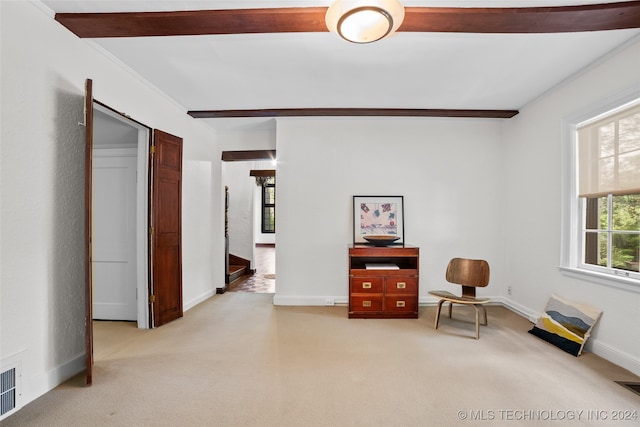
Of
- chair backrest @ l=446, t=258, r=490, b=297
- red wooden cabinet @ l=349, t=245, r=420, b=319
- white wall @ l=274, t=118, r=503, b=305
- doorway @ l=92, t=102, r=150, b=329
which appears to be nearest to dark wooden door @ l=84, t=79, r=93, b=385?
doorway @ l=92, t=102, r=150, b=329

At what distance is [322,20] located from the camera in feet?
6.61

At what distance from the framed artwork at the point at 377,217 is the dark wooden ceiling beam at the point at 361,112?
1.14 metres

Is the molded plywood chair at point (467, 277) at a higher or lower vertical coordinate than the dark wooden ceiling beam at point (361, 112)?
lower

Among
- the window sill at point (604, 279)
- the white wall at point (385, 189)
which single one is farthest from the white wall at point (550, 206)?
the white wall at point (385, 189)

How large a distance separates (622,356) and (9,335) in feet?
14.6

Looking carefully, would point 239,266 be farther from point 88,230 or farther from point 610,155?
point 610,155

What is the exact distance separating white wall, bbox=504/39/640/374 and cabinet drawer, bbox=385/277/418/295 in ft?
4.66

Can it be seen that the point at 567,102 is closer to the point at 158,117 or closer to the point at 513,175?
the point at 513,175

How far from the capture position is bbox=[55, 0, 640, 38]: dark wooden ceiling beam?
193 cm

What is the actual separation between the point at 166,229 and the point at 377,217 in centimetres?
272

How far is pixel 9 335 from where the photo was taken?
1.79 meters

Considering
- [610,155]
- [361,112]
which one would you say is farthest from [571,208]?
[361,112]

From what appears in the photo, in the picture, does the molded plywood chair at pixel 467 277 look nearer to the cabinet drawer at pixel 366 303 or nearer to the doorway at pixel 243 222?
the cabinet drawer at pixel 366 303

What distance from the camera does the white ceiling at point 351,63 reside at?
2279 millimetres
